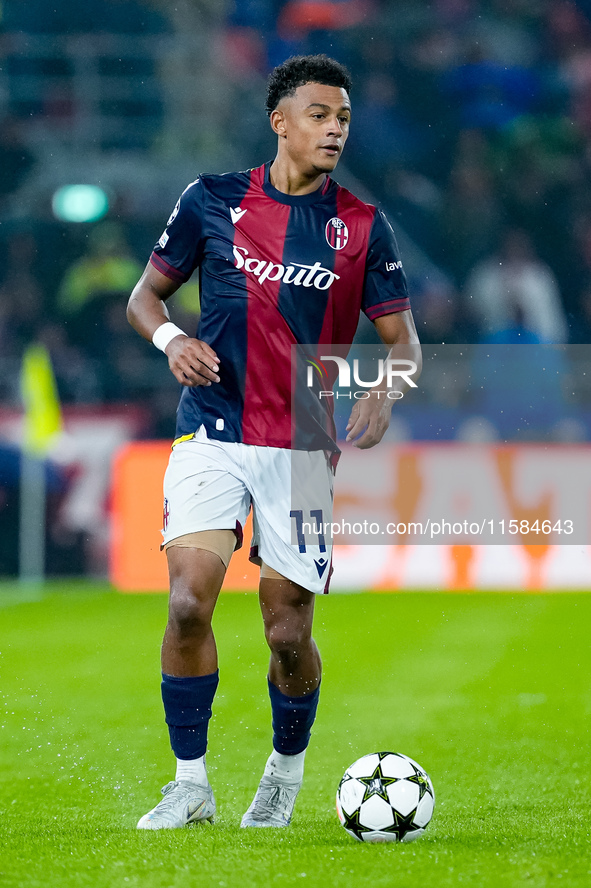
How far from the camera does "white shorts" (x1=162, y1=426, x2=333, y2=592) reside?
327 cm

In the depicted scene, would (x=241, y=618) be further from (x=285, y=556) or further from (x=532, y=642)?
(x=285, y=556)

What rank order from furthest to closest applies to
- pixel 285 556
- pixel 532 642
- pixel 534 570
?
pixel 534 570 → pixel 532 642 → pixel 285 556

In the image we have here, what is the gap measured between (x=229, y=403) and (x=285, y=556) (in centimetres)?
45

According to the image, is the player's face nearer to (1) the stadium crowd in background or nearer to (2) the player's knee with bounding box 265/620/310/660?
(2) the player's knee with bounding box 265/620/310/660

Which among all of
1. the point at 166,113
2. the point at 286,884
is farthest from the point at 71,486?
the point at 286,884

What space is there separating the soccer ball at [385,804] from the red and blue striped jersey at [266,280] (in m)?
0.94

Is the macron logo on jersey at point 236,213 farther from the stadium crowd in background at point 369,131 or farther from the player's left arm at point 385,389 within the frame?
the stadium crowd in background at point 369,131

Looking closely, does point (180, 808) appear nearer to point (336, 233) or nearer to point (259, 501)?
point (259, 501)

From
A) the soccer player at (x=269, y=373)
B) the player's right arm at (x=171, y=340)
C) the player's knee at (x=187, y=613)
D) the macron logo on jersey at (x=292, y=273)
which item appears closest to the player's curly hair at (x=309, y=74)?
the soccer player at (x=269, y=373)

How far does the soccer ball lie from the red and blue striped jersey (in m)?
0.94

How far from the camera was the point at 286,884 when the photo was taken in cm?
245

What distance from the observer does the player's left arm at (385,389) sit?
10.7ft

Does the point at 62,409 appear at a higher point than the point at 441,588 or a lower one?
higher

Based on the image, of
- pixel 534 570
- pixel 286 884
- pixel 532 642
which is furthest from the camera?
pixel 534 570
